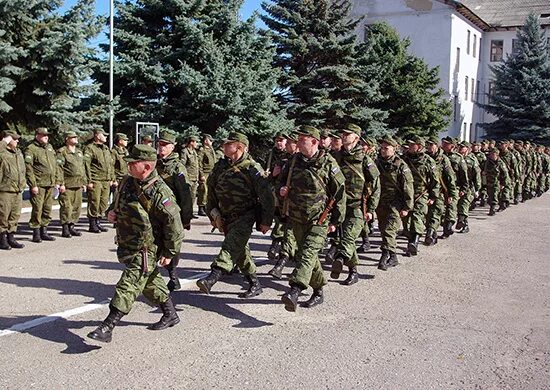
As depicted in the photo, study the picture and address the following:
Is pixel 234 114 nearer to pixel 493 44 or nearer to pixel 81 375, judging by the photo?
pixel 81 375

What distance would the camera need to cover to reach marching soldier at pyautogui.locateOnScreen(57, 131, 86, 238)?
11.3m

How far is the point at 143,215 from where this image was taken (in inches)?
215

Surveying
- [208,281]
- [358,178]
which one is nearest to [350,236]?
[358,178]

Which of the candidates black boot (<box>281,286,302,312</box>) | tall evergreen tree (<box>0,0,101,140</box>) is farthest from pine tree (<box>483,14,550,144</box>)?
black boot (<box>281,286,302,312</box>)

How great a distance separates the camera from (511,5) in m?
51.7

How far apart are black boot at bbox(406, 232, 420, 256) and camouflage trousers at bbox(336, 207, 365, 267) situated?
209 centimetres

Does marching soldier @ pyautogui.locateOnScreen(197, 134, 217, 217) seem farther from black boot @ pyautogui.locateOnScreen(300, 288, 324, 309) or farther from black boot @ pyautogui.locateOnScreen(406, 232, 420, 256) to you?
black boot @ pyautogui.locateOnScreen(300, 288, 324, 309)

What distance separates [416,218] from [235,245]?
4343 millimetres

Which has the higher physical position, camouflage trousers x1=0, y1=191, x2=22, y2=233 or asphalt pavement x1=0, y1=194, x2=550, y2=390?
camouflage trousers x1=0, y1=191, x2=22, y2=233

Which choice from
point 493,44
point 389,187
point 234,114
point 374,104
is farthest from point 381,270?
point 493,44

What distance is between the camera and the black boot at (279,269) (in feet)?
27.1

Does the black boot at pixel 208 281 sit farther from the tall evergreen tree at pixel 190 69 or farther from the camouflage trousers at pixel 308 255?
the tall evergreen tree at pixel 190 69

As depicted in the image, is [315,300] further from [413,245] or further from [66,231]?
[66,231]

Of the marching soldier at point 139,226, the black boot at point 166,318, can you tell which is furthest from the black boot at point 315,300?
the marching soldier at point 139,226
